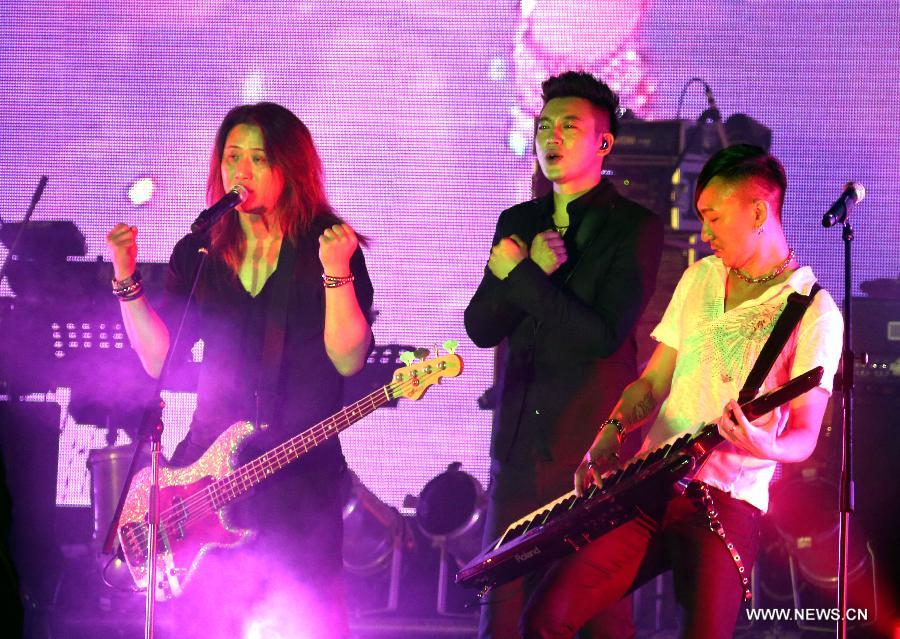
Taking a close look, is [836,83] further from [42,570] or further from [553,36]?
[42,570]

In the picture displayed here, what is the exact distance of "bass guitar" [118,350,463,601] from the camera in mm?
3623

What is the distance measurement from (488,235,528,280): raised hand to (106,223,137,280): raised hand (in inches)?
48.4

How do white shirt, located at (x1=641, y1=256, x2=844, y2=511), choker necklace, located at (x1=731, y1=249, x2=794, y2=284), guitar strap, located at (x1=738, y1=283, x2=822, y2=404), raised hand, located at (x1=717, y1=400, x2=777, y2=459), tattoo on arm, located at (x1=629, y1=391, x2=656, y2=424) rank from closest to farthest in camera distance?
raised hand, located at (x1=717, y1=400, x2=777, y2=459), guitar strap, located at (x1=738, y1=283, x2=822, y2=404), white shirt, located at (x1=641, y1=256, x2=844, y2=511), choker necklace, located at (x1=731, y1=249, x2=794, y2=284), tattoo on arm, located at (x1=629, y1=391, x2=656, y2=424)

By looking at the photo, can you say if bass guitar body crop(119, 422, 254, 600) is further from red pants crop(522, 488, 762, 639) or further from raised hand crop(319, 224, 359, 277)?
red pants crop(522, 488, 762, 639)

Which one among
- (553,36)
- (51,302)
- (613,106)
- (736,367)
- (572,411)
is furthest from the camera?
(51,302)

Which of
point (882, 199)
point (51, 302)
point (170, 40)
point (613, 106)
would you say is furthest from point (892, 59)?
point (51, 302)

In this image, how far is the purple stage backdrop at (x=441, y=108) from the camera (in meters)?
5.09

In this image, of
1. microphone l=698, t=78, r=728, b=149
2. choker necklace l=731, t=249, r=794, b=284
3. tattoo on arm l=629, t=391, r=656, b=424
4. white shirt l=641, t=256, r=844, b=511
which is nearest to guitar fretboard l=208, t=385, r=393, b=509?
tattoo on arm l=629, t=391, r=656, b=424

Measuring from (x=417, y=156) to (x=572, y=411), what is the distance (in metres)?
2.04

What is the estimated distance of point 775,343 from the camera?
2.96 metres

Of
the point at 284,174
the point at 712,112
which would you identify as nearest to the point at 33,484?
the point at 284,174

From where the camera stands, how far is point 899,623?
524 cm

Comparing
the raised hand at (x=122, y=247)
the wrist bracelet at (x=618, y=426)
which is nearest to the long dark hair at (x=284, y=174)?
the raised hand at (x=122, y=247)

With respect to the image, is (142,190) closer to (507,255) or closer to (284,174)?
(284,174)
